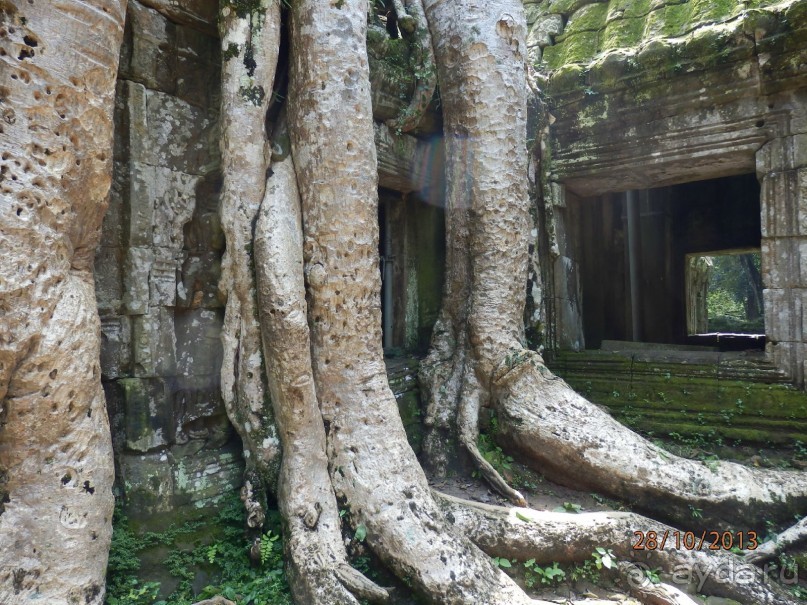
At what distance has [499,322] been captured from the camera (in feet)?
11.1

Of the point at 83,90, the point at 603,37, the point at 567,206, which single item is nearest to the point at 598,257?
the point at 567,206

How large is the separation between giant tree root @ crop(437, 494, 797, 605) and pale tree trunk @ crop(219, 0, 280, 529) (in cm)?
89

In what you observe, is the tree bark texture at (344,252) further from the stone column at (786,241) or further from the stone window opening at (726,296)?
the stone window opening at (726,296)

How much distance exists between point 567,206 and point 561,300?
792 mm

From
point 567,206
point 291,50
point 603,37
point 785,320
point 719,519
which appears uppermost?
point 603,37

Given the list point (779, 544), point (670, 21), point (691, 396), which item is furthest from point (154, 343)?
point (670, 21)

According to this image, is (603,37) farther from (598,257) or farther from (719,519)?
(719,519)

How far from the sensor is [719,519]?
2.83 metres

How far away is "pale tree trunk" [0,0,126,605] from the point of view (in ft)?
5.87

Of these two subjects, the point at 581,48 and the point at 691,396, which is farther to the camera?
the point at 581,48

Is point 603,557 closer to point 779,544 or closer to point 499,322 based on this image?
point 779,544
